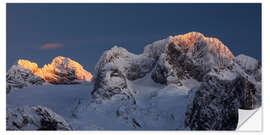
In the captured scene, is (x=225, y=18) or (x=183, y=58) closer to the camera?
(x=225, y=18)

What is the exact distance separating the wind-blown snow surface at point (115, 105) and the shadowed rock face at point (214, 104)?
137 centimetres

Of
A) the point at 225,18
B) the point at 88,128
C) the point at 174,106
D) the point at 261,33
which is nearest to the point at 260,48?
the point at 261,33

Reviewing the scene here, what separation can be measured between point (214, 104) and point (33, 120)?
15.8 m

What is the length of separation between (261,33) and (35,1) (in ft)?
49.7

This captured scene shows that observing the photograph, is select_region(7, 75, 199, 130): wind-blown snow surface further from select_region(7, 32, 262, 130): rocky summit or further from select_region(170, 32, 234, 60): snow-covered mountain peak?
select_region(170, 32, 234, 60): snow-covered mountain peak

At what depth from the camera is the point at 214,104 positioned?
170ft

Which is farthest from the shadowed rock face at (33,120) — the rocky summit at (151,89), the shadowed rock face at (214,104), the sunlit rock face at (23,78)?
the sunlit rock face at (23,78)

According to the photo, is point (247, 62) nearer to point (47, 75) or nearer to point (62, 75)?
point (47, 75)

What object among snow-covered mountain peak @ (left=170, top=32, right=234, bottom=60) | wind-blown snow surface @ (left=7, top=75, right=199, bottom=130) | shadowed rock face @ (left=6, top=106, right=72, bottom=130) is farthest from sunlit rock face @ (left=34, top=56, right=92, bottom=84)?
shadowed rock face @ (left=6, top=106, right=72, bottom=130)

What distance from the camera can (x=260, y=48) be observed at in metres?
41.8

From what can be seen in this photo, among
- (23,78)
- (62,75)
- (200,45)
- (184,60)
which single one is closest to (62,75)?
(62,75)

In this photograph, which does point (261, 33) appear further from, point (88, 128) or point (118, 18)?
point (88, 128)

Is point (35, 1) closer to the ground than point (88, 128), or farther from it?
farther from it

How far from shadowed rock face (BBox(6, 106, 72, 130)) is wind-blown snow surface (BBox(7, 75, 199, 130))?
2.83m
